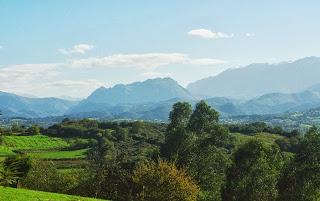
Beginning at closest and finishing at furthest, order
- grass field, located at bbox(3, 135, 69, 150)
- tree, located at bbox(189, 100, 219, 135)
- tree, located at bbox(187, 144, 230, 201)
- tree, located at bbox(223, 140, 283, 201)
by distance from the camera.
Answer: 1. tree, located at bbox(223, 140, 283, 201)
2. tree, located at bbox(187, 144, 230, 201)
3. tree, located at bbox(189, 100, 219, 135)
4. grass field, located at bbox(3, 135, 69, 150)

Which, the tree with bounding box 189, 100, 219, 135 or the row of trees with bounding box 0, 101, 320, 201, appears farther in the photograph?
the tree with bounding box 189, 100, 219, 135

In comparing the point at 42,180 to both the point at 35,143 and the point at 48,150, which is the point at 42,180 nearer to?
the point at 48,150

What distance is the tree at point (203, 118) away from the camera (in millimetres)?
106562

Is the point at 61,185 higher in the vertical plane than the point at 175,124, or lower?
lower

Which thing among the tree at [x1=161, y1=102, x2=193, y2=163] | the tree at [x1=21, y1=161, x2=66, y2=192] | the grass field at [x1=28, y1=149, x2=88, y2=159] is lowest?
the grass field at [x1=28, y1=149, x2=88, y2=159]

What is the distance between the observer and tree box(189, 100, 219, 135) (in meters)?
107

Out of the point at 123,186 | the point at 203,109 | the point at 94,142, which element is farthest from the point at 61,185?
the point at 94,142

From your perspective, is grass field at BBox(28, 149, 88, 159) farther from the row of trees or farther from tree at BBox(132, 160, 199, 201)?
tree at BBox(132, 160, 199, 201)

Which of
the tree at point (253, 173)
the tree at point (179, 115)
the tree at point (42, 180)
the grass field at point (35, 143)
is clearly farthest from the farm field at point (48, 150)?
the tree at point (253, 173)

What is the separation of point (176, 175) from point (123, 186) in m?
25.7

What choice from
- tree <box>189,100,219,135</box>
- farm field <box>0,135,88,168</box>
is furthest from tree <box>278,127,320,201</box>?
farm field <box>0,135,88,168</box>

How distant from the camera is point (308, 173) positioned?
79.6 m

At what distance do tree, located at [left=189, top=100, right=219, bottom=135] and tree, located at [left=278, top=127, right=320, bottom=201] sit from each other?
2682 centimetres

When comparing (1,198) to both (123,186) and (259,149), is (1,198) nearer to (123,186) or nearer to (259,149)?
(123,186)
